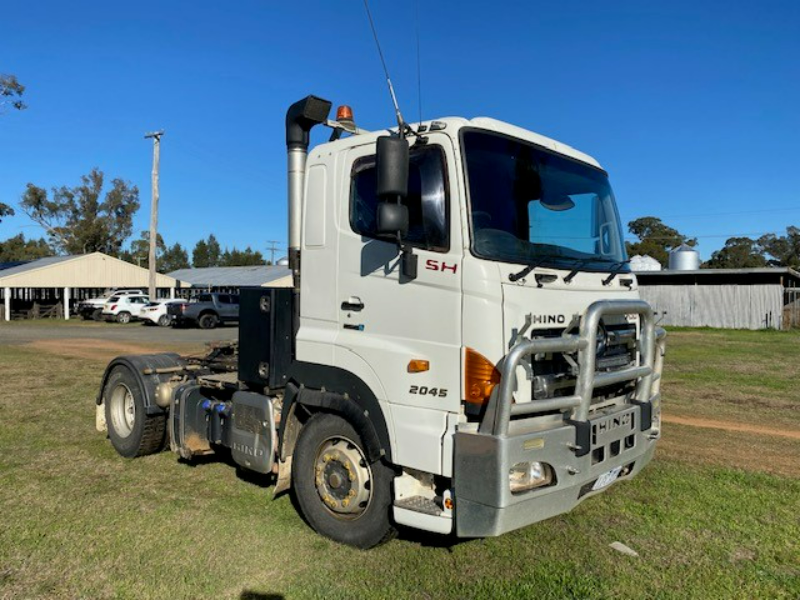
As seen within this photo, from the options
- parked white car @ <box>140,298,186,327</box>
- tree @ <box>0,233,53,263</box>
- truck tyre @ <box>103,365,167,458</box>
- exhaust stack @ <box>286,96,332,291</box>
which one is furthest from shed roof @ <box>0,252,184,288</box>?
tree @ <box>0,233,53,263</box>

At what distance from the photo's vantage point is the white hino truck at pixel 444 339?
3504 mm

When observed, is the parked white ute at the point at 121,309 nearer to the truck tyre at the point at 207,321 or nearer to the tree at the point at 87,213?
the truck tyre at the point at 207,321

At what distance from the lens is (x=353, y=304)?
423cm

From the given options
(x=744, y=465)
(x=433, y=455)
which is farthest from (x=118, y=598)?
(x=744, y=465)

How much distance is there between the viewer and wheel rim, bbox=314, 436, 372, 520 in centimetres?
Result: 409

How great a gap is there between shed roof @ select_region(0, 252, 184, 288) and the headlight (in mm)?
45209

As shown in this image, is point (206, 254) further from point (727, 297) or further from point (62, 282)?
point (727, 297)

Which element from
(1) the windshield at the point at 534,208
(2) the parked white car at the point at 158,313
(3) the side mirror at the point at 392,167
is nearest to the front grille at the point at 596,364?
(1) the windshield at the point at 534,208

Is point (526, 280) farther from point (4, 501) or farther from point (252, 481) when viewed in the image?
point (4, 501)

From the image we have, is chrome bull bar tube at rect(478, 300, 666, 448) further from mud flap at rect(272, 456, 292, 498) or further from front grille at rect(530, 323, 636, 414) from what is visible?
mud flap at rect(272, 456, 292, 498)

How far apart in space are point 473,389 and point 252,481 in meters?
3.04

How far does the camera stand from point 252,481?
5.68 metres

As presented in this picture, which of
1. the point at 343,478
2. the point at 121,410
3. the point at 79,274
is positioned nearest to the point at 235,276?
the point at 79,274

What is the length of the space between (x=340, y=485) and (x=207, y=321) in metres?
28.5
